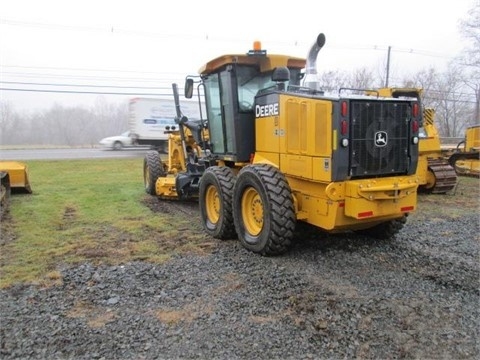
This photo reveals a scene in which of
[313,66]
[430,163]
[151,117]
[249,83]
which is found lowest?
[430,163]

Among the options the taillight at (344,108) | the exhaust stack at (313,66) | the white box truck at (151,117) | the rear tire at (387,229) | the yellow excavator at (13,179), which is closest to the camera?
the taillight at (344,108)

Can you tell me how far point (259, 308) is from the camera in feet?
12.4

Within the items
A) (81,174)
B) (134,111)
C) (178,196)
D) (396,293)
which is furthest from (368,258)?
(134,111)

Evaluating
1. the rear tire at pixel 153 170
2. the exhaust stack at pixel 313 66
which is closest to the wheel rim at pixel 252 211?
the exhaust stack at pixel 313 66

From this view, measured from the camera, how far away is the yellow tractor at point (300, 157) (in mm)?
4684

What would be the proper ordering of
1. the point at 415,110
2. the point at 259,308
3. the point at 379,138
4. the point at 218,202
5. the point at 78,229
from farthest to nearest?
the point at 78,229, the point at 218,202, the point at 415,110, the point at 379,138, the point at 259,308

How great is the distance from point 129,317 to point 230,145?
3307 mm

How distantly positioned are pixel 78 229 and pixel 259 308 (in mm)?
3933

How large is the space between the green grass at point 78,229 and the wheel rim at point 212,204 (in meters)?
0.57

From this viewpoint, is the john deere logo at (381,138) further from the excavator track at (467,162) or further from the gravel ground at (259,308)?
the excavator track at (467,162)

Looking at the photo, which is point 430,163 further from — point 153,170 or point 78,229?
point 78,229

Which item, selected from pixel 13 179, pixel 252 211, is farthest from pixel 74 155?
pixel 252 211

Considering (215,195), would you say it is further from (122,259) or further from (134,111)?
(134,111)

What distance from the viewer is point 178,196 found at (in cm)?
865
